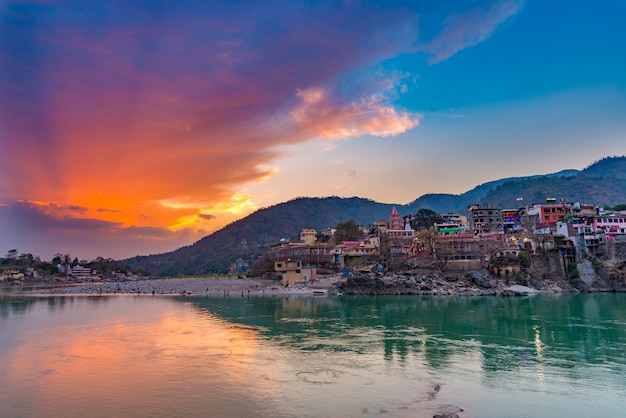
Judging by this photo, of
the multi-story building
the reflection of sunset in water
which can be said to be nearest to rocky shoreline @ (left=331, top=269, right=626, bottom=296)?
the multi-story building

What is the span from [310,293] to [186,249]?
148885 millimetres

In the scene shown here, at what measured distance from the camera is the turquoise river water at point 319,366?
11133 mm

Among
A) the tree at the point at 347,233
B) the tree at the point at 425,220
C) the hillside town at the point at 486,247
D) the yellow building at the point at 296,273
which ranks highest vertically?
the tree at the point at 425,220

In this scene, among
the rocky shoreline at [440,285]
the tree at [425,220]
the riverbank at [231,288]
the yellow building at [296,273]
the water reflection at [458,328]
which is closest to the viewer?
the water reflection at [458,328]

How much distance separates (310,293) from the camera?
49438 mm

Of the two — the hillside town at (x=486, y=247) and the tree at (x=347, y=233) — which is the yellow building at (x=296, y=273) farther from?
the tree at (x=347, y=233)

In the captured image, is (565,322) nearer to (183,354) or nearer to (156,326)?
(183,354)

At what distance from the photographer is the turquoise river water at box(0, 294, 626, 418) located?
36.5 ft

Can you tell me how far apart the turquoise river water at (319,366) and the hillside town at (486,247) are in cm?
2183

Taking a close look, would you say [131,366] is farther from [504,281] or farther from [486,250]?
[486,250]

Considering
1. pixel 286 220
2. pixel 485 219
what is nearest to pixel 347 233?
pixel 485 219

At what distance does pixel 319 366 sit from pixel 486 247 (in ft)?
140

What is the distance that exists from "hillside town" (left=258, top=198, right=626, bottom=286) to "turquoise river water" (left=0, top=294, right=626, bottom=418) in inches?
860

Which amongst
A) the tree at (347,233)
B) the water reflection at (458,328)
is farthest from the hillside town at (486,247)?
the water reflection at (458,328)
